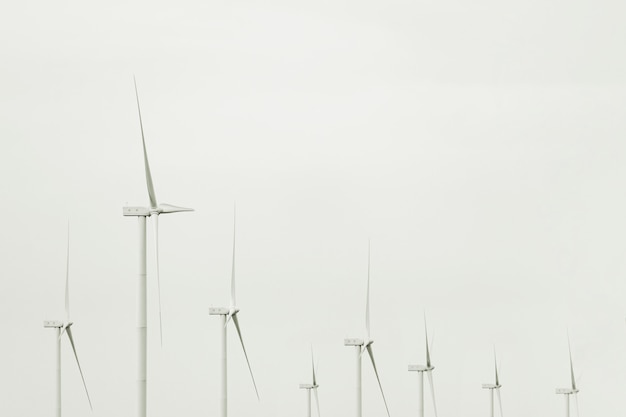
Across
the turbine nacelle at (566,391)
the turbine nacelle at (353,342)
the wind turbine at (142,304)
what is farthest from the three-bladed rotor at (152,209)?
the turbine nacelle at (566,391)

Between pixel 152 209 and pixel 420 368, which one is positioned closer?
pixel 152 209

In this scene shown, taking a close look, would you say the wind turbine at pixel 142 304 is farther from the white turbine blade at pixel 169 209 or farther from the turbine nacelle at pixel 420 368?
the turbine nacelle at pixel 420 368

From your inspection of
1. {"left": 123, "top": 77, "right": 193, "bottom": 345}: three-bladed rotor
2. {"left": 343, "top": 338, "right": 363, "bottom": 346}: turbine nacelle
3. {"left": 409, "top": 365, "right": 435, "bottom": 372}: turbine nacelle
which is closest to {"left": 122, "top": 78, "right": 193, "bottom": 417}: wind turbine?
{"left": 123, "top": 77, "right": 193, "bottom": 345}: three-bladed rotor

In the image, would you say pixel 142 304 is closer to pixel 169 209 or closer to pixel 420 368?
pixel 169 209

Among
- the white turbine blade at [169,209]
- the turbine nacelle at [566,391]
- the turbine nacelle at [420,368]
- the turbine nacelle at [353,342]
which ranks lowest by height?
the turbine nacelle at [566,391]

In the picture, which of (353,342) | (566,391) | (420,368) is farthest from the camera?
(566,391)

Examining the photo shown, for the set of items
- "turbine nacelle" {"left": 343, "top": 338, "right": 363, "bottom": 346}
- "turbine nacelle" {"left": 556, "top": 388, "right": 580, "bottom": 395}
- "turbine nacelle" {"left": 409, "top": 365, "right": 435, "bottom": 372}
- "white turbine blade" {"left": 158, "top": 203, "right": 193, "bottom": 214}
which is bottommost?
"turbine nacelle" {"left": 556, "top": 388, "right": 580, "bottom": 395}

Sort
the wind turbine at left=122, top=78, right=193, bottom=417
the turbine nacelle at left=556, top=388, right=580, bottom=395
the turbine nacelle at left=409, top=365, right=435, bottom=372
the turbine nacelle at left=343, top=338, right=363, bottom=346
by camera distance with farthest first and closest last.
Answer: the turbine nacelle at left=556, top=388, right=580, bottom=395, the turbine nacelle at left=409, top=365, right=435, bottom=372, the turbine nacelle at left=343, top=338, right=363, bottom=346, the wind turbine at left=122, top=78, right=193, bottom=417

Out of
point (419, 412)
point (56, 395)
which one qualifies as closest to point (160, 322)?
point (56, 395)

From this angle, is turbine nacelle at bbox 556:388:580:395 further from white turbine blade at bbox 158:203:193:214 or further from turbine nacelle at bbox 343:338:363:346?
white turbine blade at bbox 158:203:193:214

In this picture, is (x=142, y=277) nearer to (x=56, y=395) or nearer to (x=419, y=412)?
(x=56, y=395)

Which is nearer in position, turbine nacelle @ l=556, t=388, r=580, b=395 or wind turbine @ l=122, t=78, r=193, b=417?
wind turbine @ l=122, t=78, r=193, b=417

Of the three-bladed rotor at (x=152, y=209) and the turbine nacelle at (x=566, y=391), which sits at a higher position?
the three-bladed rotor at (x=152, y=209)

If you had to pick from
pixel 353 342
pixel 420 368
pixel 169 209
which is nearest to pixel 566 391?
pixel 420 368
